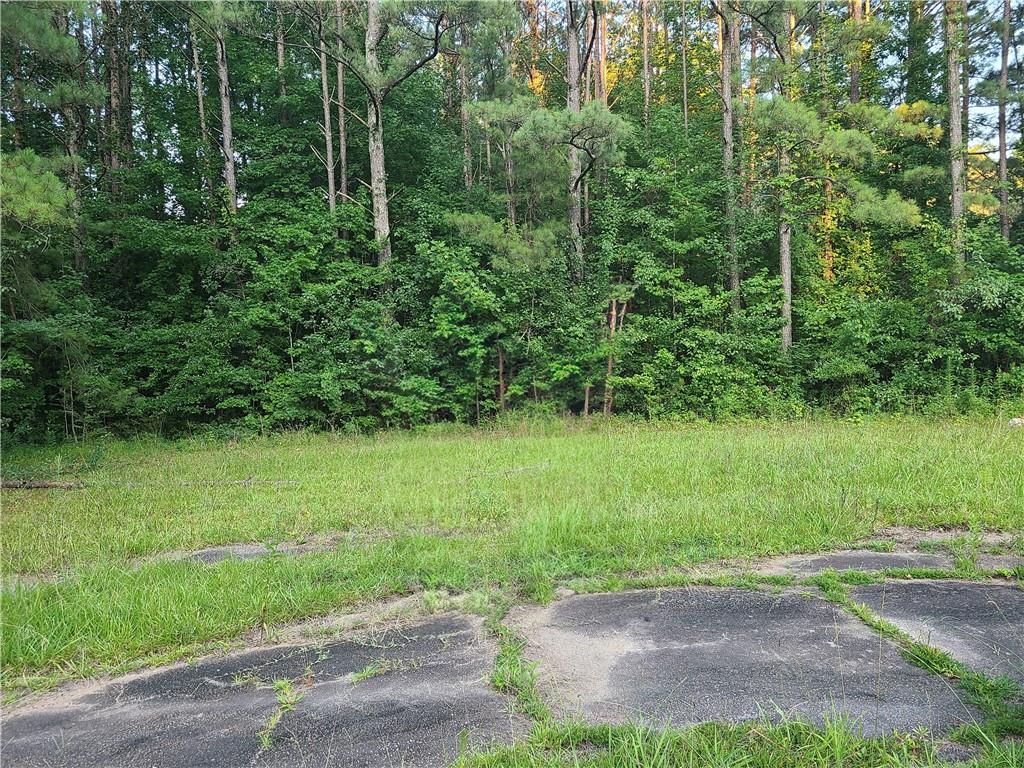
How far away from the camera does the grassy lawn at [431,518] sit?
2984 millimetres

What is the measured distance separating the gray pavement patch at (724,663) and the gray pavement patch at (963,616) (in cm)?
24

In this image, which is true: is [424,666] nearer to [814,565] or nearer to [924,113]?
[814,565]

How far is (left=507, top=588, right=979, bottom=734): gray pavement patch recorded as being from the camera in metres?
1.97

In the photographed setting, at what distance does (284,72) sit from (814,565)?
17526mm

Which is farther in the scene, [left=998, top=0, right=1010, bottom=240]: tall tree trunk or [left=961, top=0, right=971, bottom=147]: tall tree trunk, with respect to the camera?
[left=998, top=0, right=1010, bottom=240]: tall tree trunk

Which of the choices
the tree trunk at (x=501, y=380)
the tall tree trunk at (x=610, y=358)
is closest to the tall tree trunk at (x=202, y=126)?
the tree trunk at (x=501, y=380)

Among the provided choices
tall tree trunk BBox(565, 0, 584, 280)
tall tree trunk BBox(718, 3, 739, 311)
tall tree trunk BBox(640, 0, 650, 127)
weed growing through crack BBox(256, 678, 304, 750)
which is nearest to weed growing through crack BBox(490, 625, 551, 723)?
weed growing through crack BBox(256, 678, 304, 750)

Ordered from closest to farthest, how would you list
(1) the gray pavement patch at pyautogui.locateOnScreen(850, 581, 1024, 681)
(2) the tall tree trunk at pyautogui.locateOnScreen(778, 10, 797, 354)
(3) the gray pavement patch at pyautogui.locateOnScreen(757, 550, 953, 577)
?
(1) the gray pavement patch at pyautogui.locateOnScreen(850, 581, 1024, 681)
(3) the gray pavement patch at pyautogui.locateOnScreen(757, 550, 953, 577)
(2) the tall tree trunk at pyautogui.locateOnScreen(778, 10, 797, 354)

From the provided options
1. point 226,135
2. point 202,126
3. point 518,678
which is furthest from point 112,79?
point 518,678

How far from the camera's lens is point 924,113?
1316 centimetres

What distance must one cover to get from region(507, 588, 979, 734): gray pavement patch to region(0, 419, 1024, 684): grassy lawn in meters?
0.52

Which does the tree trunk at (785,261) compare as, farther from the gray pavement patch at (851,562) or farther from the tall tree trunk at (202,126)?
the tall tree trunk at (202,126)

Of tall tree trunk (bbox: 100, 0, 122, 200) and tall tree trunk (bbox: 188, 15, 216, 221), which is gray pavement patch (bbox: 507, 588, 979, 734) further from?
tall tree trunk (bbox: 100, 0, 122, 200)

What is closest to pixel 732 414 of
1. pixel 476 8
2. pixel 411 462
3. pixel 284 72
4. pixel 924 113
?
pixel 411 462
